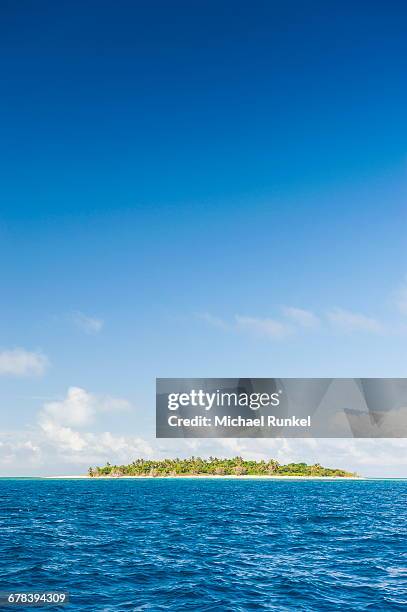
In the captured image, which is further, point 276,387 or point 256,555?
point 276,387

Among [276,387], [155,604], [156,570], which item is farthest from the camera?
[276,387]

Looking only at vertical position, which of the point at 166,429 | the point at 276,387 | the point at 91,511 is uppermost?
the point at 276,387

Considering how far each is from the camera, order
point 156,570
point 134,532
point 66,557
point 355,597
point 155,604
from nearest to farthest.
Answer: point 155,604 < point 355,597 < point 156,570 < point 66,557 < point 134,532

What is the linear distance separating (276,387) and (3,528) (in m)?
28.5

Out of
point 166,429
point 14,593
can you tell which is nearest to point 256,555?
point 14,593

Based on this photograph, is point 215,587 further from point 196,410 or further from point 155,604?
point 196,410

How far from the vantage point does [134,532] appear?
150 feet

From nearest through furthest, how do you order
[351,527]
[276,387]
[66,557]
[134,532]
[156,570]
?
1. [156,570]
2. [66,557]
3. [134,532]
4. [351,527]
5. [276,387]

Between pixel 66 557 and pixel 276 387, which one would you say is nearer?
pixel 66 557

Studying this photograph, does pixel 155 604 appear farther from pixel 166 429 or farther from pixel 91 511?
pixel 91 511

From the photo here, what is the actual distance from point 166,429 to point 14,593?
29.2m

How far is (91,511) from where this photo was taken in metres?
67.7

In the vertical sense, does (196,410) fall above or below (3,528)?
above

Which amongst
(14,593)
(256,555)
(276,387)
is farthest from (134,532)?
(14,593)
